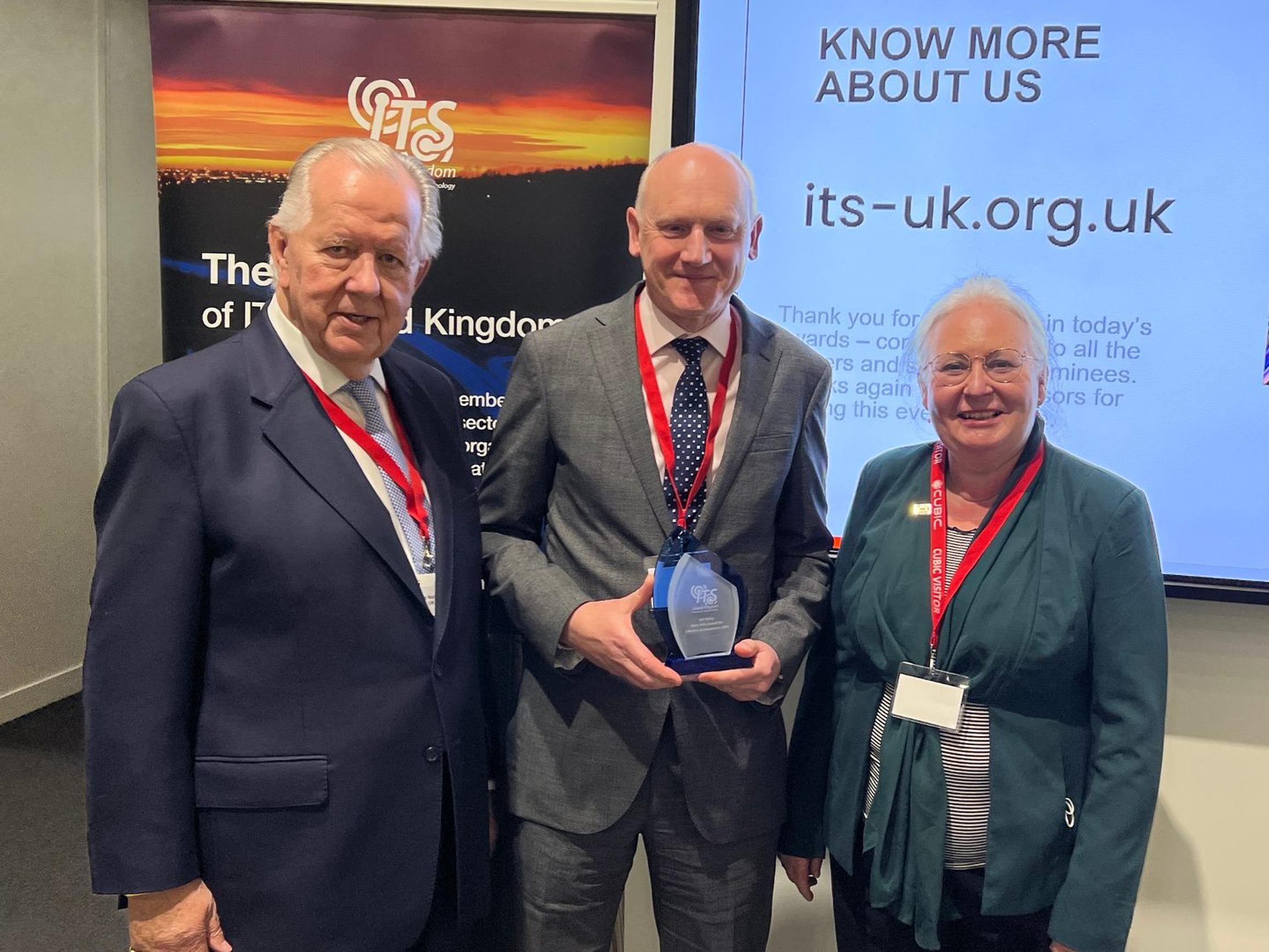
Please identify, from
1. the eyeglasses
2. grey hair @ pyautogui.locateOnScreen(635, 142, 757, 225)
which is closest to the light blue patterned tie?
grey hair @ pyautogui.locateOnScreen(635, 142, 757, 225)

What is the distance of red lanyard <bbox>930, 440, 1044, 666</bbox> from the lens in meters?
1.63

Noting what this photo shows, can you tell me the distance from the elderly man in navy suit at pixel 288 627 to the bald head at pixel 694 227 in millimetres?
413

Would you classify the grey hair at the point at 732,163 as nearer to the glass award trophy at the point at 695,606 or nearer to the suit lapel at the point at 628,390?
the suit lapel at the point at 628,390

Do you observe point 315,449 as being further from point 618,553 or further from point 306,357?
point 618,553

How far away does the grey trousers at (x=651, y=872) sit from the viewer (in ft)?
5.78

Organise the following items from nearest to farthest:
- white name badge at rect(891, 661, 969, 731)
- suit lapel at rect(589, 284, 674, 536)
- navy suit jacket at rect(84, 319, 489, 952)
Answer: navy suit jacket at rect(84, 319, 489, 952), white name badge at rect(891, 661, 969, 731), suit lapel at rect(589, 284, 674, 536)

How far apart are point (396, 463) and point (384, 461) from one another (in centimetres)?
3

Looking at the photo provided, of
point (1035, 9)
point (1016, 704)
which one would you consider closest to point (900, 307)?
point (1035, 9)

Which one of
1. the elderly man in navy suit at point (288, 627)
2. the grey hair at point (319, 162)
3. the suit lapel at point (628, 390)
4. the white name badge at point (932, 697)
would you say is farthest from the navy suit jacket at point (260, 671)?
the white name badge at point (932, 697)

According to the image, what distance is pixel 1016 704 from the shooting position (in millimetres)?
1611

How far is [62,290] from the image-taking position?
15.0 feet

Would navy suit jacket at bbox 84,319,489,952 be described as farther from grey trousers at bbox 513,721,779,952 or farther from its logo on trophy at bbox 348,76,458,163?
its logo on trophy at bbox 348,76,458,163

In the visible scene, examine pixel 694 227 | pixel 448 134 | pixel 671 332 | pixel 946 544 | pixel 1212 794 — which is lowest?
pixel 1212 794

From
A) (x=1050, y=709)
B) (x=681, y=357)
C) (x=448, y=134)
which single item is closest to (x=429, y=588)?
(x=681, y=357)
